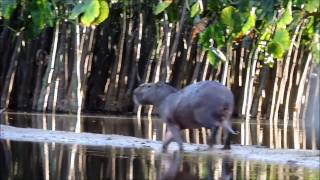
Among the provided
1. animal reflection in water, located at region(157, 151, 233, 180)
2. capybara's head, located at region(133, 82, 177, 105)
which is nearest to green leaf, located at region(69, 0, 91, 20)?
animal reflection in water, located at region(157, 151, 233, 180)

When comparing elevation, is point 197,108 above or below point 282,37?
below

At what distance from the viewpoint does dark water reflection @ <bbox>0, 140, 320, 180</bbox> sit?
898 centimetres

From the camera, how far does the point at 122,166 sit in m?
9.79

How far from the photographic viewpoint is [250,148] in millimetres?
13047

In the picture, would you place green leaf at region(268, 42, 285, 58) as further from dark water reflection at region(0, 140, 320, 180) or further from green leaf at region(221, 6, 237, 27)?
dark water reflection at region(0, 140, 320, 180)

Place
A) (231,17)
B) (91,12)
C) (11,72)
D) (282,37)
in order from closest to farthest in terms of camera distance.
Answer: (91,12) → (231,17) → (282,37) → (11,72)

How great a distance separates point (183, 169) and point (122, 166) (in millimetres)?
737

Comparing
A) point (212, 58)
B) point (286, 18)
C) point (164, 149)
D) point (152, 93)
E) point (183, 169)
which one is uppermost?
point (286, 18)

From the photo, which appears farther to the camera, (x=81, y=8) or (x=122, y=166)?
(x=122, y=166)

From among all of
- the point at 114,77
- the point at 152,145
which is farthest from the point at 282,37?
the point at 114,77

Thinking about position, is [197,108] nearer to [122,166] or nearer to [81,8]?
[122,166]

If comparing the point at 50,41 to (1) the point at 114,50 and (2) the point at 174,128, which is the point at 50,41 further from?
(2) the point at 174,128

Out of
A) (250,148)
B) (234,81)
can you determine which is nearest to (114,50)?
(234,81)

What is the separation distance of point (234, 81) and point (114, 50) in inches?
155
